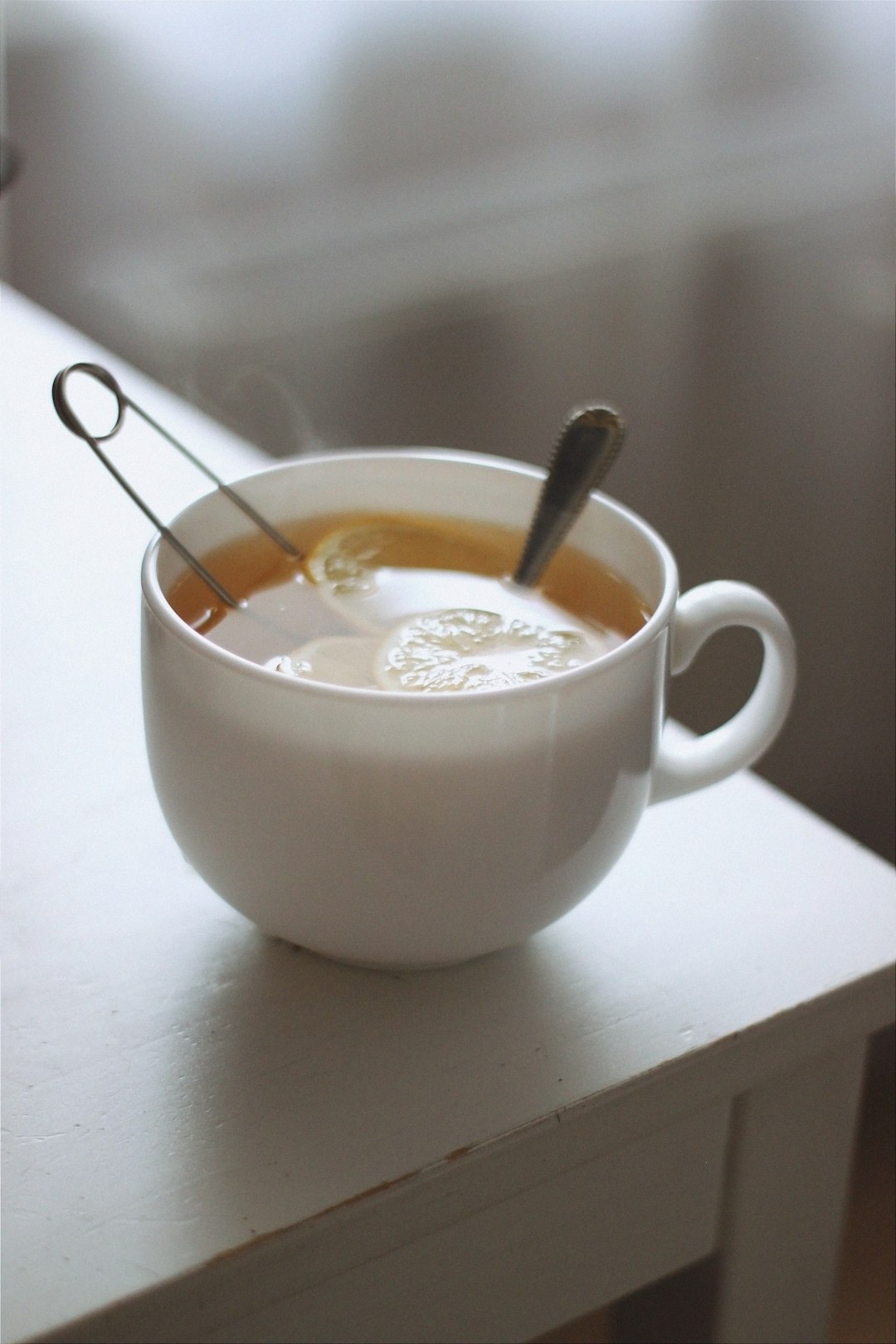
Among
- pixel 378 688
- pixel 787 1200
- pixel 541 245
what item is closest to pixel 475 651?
pixel 378 688

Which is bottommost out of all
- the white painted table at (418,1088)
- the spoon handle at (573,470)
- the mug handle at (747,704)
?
the white painted table at (418,1088)

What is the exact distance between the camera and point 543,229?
3.25ft

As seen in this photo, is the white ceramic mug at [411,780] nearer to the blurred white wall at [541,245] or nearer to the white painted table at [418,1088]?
the white painted table at [418,1088]

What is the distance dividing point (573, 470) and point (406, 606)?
2.3 inches

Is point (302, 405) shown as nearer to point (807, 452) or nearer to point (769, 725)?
point (807, 452)

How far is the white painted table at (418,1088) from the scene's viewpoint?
12.1 inches

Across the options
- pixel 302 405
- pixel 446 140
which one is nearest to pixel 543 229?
pixel 446 140

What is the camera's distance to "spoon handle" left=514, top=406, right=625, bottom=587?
37 centimetres

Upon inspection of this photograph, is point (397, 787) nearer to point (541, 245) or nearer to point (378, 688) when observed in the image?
point (378, 688)

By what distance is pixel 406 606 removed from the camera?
1.22 feet

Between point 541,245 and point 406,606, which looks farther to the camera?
point 541,245

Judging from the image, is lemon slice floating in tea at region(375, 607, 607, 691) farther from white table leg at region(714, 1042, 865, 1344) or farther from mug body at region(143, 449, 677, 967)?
white table leg at region(714, 1042, 865, 1344)

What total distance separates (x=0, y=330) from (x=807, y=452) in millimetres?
464

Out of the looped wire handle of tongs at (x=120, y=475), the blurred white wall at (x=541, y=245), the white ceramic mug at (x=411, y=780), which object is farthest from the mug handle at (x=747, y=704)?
the blurred white wall at (x=541, y=245)
